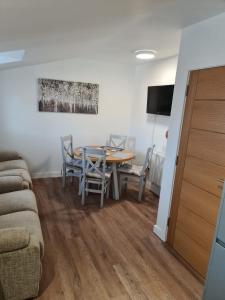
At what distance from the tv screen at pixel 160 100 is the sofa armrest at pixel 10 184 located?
2495 mm

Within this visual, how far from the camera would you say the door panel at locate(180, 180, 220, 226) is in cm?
202

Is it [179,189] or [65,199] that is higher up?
[179,189]

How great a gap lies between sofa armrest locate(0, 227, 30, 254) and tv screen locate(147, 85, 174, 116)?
2823mm

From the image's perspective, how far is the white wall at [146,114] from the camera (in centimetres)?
383

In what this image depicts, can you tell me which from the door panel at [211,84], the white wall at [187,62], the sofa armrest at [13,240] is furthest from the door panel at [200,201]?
the sofa armrest at [13,240]

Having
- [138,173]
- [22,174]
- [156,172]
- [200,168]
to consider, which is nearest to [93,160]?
[138,173]

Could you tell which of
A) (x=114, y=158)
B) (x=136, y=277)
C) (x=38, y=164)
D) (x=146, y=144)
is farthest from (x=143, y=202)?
(x=38, y=164)

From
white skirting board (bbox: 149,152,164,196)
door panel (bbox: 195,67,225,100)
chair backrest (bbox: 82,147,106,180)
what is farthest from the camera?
white skirting board (bbox: 149,152,164,196)

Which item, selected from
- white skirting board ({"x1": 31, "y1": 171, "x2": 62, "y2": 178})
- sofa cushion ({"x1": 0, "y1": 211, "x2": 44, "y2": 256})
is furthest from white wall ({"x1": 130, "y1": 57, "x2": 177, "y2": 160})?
sofa cushion ({"x1": 0, "y1": 211, "x2": 44, "y2": 256})

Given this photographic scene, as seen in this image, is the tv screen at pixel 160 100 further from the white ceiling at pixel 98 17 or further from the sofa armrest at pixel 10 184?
the sofa armrest at pixel 10 184

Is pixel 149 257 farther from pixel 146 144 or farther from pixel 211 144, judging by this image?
pixel 146 144

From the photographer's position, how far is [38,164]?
4438 millimetres

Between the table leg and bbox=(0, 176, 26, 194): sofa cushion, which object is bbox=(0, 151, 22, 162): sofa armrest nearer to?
bbox=(0, 176, 26, 194): sofa cushion

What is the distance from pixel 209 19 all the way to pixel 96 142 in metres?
3.25
